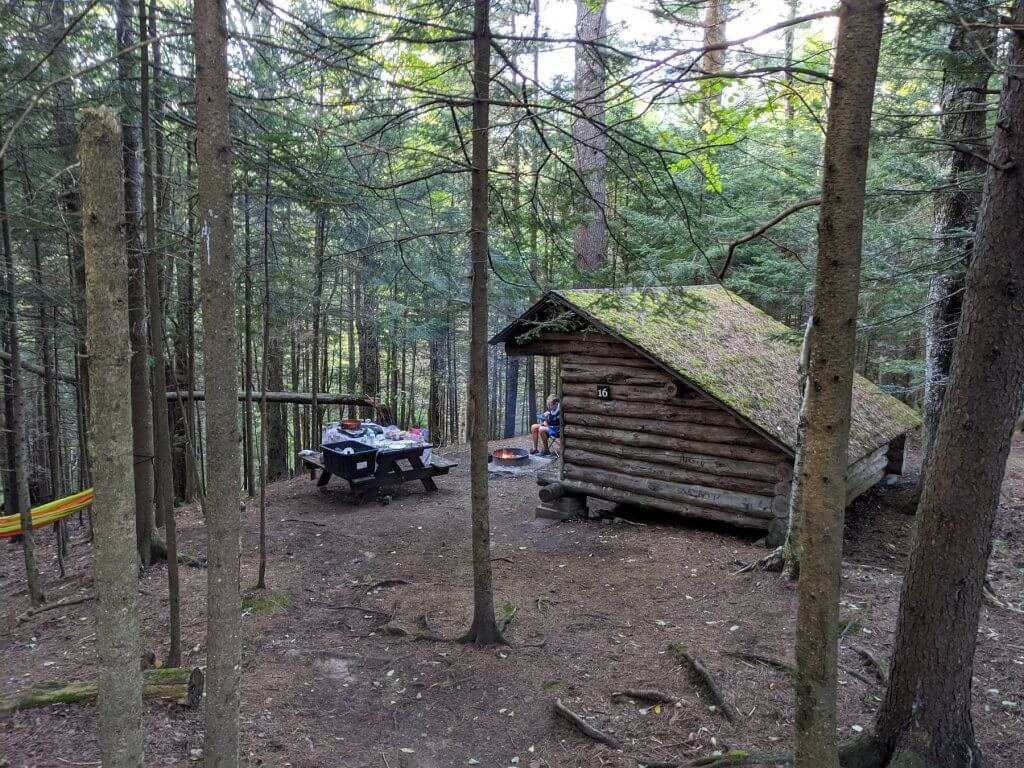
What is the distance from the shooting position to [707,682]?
4707mm

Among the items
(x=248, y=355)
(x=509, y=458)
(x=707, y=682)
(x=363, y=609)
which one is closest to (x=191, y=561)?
(x=363, y=609)

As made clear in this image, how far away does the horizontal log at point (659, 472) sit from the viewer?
8219 mm

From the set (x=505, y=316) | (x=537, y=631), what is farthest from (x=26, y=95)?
(x=505, y=316)

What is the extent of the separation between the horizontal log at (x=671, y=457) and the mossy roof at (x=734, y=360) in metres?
0.67

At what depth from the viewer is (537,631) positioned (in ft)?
19.5

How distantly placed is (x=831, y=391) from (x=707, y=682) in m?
3.17

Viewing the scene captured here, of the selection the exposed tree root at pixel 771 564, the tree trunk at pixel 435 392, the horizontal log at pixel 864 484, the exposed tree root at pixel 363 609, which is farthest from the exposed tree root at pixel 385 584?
the tree trunk at pixel 435 392

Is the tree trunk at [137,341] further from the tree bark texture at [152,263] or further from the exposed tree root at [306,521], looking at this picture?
the exposed tree root at [306,521]

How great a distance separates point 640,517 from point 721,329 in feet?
10.7

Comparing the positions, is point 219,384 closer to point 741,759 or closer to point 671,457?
point 741,759

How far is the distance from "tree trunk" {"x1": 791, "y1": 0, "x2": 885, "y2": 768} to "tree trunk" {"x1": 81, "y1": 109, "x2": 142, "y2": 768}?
262 centimetres

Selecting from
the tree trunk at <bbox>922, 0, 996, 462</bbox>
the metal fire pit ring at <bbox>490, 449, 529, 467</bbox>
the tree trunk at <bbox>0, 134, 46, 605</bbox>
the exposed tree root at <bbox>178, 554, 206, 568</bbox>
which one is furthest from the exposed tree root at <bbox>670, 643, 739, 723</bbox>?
the metal fire pit ring at <bbox>490, 449, 529, 467</bbox>

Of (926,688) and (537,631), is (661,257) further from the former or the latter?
(926,688)

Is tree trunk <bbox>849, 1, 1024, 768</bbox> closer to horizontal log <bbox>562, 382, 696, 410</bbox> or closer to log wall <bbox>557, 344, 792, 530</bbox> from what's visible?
log wall <bbox>557, 344, 792, 530</bbox>
